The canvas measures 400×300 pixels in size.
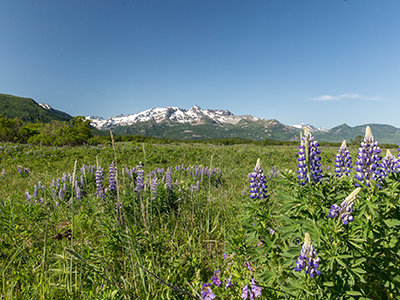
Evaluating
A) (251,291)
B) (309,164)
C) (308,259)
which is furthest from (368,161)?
(251,291)

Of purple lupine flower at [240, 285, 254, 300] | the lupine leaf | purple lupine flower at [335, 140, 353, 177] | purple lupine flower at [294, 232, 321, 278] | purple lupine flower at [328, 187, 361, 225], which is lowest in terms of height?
purple lupine flower at [240, 285, 254, 300]

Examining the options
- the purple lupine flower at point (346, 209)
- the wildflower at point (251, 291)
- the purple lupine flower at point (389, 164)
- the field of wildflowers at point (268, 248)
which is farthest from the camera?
the purple lupine flower at point (389, 164)

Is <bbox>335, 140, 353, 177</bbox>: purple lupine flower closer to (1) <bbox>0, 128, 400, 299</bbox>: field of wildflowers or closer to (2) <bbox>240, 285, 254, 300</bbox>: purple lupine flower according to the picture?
(1) <bbox>0, 128, 400, 299</bbox>: field of wildflowers

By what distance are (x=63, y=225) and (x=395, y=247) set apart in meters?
4.29

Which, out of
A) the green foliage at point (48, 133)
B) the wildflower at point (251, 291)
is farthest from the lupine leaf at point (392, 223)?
the green foliage at point (48, 133)

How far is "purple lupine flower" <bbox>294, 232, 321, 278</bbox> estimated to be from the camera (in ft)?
4.00

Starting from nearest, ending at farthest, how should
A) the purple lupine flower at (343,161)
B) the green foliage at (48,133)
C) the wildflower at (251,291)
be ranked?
1. the wildflower at (251,291)
2. the purple lupine flower at (343,161)
3. the green foliage at (48,133)

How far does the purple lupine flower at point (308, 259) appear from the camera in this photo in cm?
122

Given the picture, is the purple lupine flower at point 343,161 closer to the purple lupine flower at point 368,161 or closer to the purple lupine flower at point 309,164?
the purple lupine flower at point 368,161

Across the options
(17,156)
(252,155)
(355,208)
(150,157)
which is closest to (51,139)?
(17,156)

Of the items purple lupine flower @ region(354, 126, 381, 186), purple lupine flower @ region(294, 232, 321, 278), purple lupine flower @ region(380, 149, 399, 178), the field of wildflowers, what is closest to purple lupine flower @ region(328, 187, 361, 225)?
the field of wildflowers

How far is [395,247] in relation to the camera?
1394mm

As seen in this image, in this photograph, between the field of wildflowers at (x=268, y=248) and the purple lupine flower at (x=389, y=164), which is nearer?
A: the field of wildflowers at (x=268, y=248)

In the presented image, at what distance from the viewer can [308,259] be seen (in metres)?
1.25
